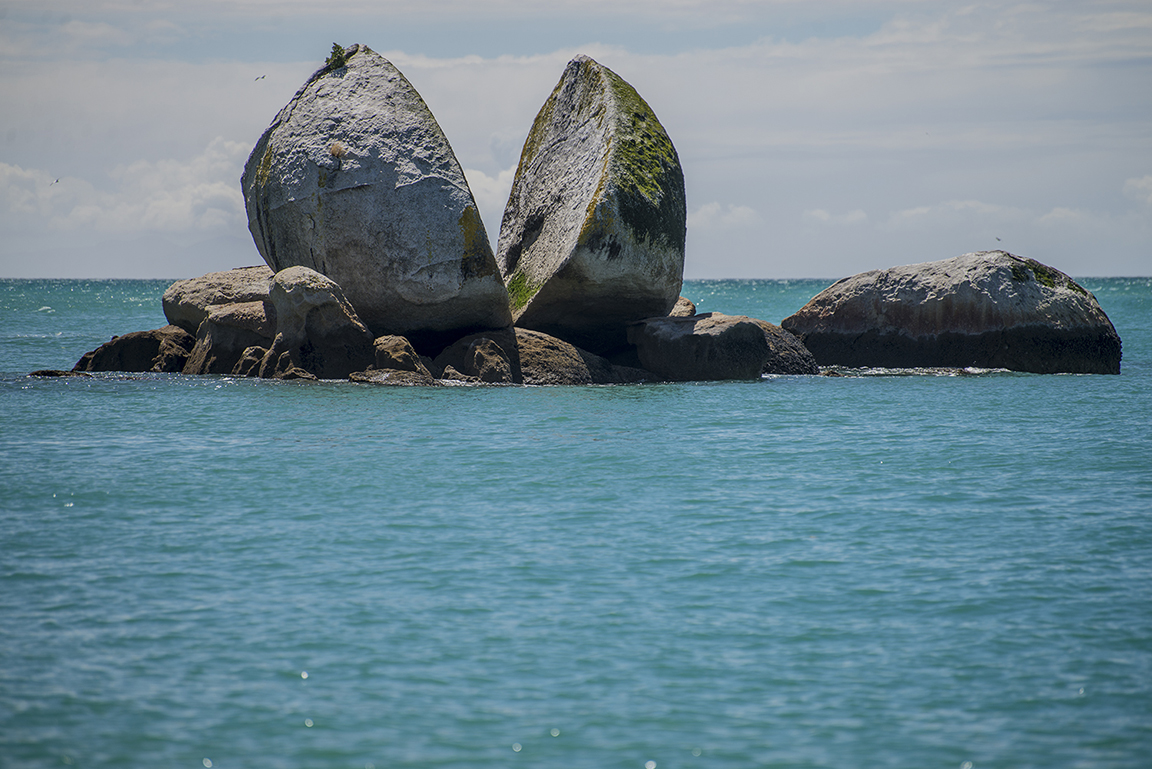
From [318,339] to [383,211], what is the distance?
8.44 ft

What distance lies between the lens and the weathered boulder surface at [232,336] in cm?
1959

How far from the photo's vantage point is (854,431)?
1379cm

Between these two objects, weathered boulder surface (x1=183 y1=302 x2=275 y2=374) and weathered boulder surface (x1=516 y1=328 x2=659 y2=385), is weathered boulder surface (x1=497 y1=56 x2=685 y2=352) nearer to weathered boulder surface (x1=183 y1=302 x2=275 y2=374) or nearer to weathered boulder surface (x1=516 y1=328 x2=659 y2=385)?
weathered boulder surface (x1=516 y1=328 x2=659 y2=385)

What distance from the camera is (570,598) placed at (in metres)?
6.61

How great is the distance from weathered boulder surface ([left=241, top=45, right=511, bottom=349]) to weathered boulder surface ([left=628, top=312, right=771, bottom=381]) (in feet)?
9.45

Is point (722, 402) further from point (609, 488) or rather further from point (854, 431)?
point (609, 488)

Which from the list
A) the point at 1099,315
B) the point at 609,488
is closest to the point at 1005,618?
the point at 609,488

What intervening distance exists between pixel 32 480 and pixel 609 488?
5.66 metres

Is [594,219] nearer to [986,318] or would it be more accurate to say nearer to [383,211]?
[383,211]

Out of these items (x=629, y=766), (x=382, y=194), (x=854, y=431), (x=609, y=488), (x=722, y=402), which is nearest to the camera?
(x=629, y=766)

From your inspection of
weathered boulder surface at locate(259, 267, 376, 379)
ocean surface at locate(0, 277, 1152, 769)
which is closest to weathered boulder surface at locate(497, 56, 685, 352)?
weathered boulder surface at locate(259, 267, 376, 379)

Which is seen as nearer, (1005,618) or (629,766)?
(629,766)

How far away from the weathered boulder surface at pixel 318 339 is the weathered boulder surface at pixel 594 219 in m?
3.28

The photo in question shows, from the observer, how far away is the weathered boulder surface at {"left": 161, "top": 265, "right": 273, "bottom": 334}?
67.6ft
